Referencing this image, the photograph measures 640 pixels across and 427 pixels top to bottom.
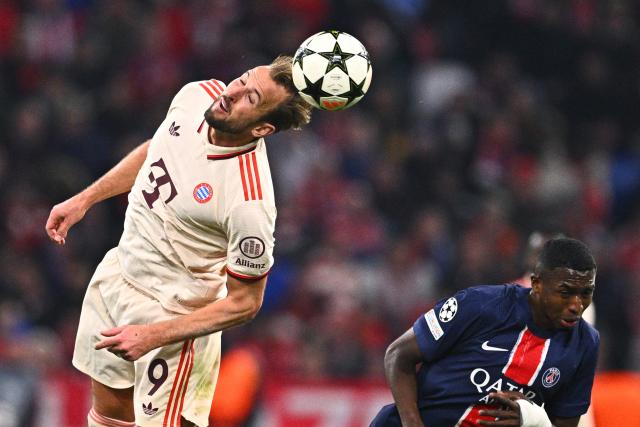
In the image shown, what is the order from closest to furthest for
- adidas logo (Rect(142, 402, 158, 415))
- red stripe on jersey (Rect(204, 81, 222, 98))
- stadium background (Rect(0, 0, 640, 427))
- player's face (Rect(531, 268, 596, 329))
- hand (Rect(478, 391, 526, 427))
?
player's face (Rect(531, 268, 596, 329))
hand (Rect(478, 391, 526, 427))
adidas logo (Rect(142, 402, 158, 415))
red stripe on jersey (Rect(204, 81, 222, 98))
stadium background (Rect(0, 0, 640, 427))

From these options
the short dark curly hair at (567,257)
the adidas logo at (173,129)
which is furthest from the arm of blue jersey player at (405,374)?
the adidas logo at (173,129)

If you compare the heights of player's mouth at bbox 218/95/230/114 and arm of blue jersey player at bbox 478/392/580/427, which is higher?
player's mouth at bbox 218/95/230/114

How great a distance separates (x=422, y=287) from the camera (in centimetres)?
982

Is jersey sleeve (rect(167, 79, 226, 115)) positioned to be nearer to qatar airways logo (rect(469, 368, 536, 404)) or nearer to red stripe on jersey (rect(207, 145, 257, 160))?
red stripe on jersey (rect(207, 145, 257, 160))

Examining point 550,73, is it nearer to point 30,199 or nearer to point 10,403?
point 30,199

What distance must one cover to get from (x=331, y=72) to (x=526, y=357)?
1371 millimetres

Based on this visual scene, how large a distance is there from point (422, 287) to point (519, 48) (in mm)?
2958

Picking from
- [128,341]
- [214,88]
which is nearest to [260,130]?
[214,88]

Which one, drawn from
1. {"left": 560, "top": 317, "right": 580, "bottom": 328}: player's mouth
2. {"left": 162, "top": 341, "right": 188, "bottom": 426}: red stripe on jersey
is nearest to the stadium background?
{"left": 162, "top": 341, "right": 188, "bottom": 426}: red stripe on jersey

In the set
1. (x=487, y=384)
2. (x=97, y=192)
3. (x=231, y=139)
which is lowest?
(x=487, y=384)

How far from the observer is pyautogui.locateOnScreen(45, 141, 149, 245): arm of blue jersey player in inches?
215

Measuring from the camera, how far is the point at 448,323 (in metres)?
4.80

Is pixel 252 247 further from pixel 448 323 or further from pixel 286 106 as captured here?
pixel 448 323

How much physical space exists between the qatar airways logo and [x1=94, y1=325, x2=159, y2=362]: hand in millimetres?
1277
